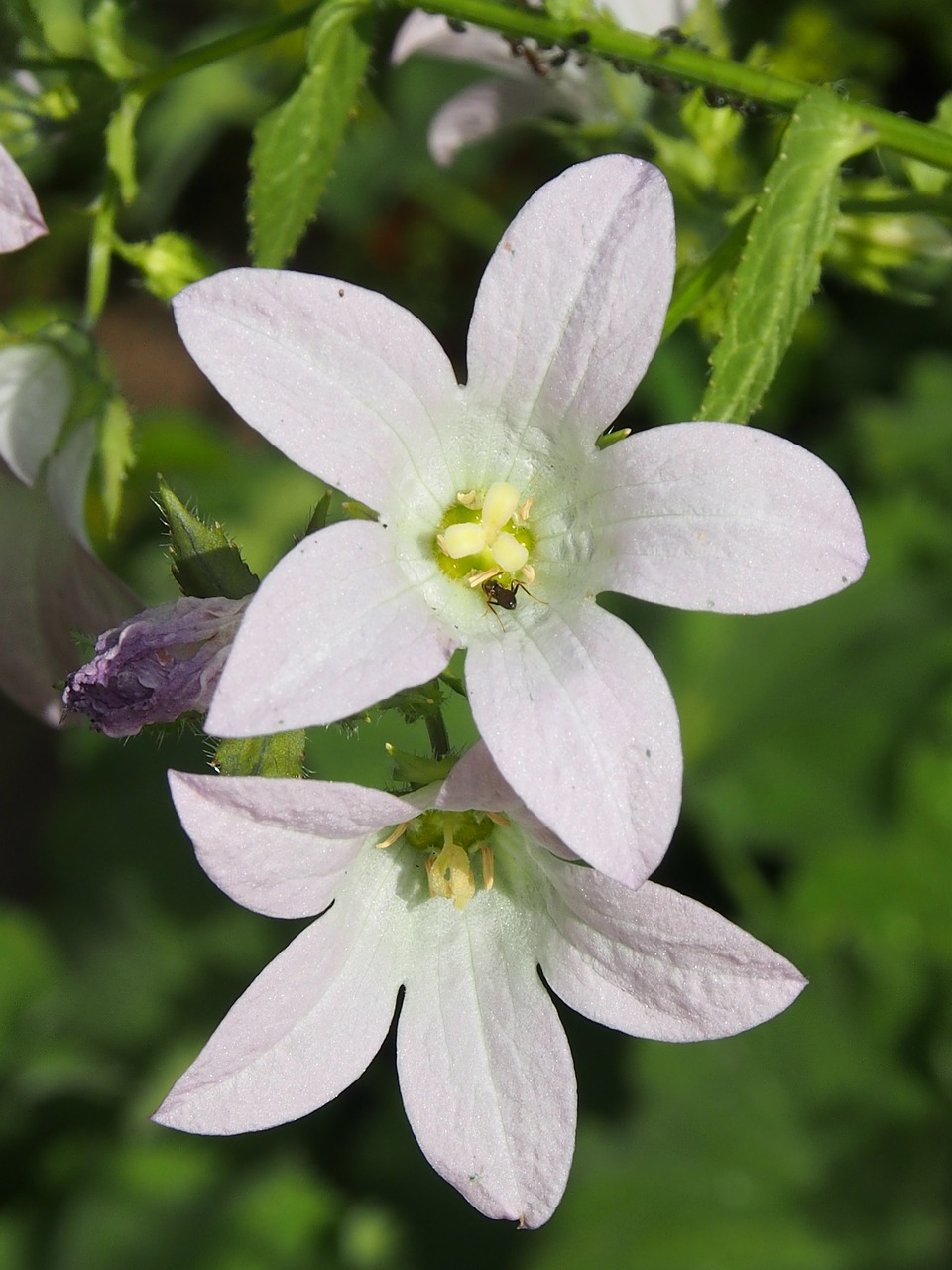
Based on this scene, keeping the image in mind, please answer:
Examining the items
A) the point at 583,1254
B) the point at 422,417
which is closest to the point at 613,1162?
the point at 583,1254

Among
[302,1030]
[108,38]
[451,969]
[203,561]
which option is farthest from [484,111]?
[302,1030]

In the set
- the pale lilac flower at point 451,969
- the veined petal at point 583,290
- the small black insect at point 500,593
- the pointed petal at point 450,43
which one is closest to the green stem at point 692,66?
the veined petal at point 583,290

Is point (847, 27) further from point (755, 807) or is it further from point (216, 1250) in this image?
point (216, 1250)

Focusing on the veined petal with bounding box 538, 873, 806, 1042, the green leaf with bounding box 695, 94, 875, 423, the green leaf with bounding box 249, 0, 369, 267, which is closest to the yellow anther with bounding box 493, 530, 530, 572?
the green leaf with bounding box 695, 94, 875, 423

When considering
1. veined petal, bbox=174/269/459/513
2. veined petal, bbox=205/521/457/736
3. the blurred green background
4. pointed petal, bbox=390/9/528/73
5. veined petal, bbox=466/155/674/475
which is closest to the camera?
veined petal, bbox=205/521/457/736

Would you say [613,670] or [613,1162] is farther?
[613,1162]

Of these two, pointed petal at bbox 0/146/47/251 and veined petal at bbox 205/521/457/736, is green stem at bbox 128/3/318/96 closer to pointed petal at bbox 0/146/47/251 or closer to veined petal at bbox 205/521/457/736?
pointed petal at bbox 0/146/47/251

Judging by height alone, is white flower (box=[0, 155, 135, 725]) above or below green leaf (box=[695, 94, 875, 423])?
below
